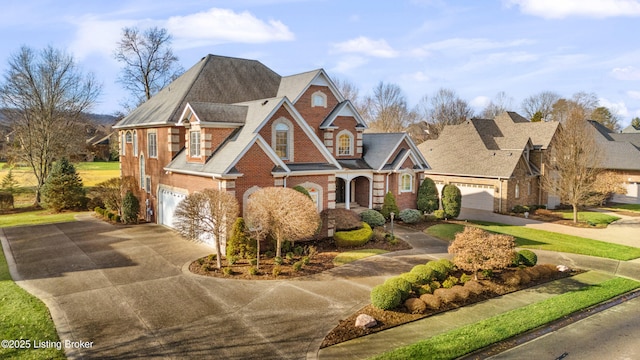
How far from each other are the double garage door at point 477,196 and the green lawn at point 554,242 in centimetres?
663

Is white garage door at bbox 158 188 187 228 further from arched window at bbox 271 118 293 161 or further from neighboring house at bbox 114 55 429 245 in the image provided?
arched window at bbox 271 118 293 161

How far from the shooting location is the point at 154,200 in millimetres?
27125

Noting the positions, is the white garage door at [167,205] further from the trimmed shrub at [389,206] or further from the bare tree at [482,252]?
the bare tree at [482,252]

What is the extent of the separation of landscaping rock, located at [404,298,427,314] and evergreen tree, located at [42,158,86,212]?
100.0 ft

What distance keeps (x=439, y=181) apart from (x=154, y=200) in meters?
24.9

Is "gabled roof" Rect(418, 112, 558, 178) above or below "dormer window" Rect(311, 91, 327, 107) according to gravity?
below

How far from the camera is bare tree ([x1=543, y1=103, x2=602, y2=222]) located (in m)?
30.0

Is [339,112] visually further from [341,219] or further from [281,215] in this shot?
[281,215]

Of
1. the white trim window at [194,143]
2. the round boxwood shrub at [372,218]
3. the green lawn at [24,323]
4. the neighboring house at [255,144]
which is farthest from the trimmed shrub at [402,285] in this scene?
the white trim window at [194,143]

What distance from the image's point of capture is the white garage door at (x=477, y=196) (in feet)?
113

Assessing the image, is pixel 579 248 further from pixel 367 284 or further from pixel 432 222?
pixel 367 284

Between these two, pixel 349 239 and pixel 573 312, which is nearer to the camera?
pixel 573 312

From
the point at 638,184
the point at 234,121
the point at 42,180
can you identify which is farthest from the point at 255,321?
the point at 638,184

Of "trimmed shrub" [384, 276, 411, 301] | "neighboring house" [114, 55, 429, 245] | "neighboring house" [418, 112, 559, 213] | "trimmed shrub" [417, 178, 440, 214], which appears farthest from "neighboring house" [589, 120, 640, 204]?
"trimmed shrub" [384, 276, 411, 301]
